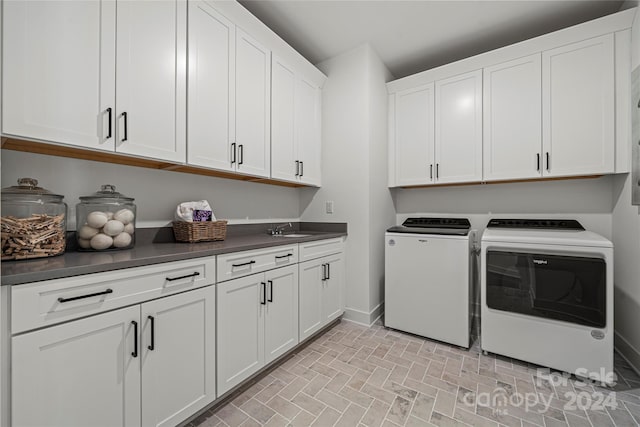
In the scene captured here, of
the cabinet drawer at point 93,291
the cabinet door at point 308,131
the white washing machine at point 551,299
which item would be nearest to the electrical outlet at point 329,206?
the cabinet door at point 308,131

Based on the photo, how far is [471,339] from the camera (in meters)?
2.28

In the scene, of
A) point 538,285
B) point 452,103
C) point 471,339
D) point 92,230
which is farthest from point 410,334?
point 92,230

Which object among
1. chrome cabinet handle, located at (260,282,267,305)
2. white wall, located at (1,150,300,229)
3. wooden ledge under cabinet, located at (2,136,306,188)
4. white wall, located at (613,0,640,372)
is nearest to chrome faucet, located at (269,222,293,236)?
white wall, located at (1,150,300,229)

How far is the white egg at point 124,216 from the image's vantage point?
4.50ft

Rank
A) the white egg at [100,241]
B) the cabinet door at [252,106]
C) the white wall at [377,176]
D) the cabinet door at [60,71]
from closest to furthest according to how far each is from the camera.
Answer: the cabinet door at [60,71], the white egg at [100,241], the cabinet door at [252,106], the white wall at [377,176]

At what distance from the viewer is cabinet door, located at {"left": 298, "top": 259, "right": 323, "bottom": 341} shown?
2033 millimetres

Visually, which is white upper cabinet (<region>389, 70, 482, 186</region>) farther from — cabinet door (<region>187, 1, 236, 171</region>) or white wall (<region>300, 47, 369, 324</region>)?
cabinet door (<region>187, 1, 236, 171</region>)

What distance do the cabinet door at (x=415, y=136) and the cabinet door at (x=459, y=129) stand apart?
0.25 feet

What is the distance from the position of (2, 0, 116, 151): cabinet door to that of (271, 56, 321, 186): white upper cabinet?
1126 millimetres

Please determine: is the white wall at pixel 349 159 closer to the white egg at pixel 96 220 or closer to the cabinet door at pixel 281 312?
the cabinet door at pixel 281 312

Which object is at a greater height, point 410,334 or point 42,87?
point 42,87

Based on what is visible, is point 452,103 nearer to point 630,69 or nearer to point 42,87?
point 630,69

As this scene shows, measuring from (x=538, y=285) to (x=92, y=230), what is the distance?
277 cm

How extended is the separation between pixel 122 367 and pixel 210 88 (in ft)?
5.19
